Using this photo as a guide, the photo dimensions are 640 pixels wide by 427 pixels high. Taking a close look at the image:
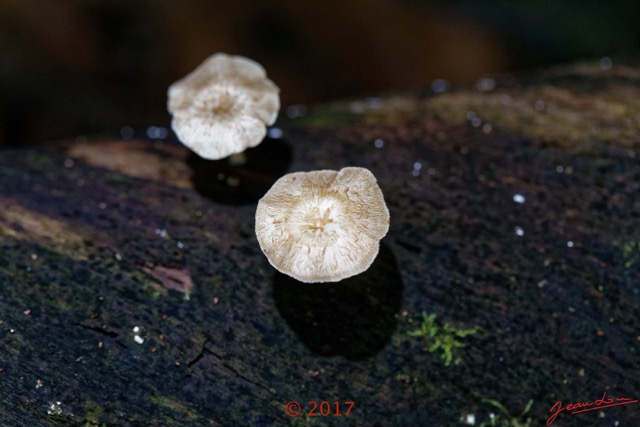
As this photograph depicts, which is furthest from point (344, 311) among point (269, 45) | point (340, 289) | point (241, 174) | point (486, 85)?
point (269, 45)

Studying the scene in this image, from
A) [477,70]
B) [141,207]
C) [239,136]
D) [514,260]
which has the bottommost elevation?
[477,70]

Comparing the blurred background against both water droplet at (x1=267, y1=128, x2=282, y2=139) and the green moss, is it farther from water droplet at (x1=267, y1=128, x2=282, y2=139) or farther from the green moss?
the green moss

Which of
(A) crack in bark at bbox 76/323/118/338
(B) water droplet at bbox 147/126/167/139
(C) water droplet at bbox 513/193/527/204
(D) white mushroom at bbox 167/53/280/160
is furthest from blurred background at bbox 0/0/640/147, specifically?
(A) crack in bark at bbox 76/323/118/338

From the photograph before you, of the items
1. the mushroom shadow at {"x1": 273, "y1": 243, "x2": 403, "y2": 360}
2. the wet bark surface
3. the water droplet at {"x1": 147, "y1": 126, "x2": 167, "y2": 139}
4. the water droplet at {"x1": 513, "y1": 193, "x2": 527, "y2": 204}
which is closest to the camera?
the wet bark surface

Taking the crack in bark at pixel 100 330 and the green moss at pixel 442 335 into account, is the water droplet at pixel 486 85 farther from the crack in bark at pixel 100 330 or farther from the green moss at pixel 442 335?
the crack in bark at pixel 100 330

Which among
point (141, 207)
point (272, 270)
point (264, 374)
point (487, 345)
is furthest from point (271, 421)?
point (141, 207)

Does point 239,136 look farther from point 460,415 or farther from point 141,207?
point 460,415
